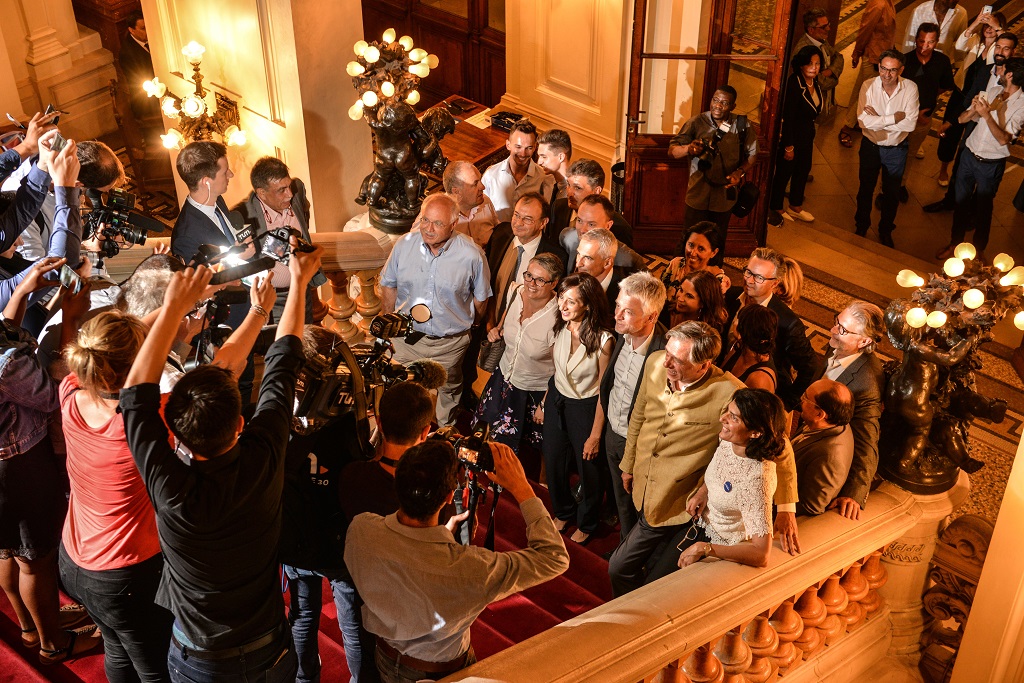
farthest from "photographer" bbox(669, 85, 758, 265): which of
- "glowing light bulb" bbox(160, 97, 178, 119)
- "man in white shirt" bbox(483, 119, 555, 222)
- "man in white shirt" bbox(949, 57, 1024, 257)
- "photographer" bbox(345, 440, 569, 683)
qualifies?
"photographer" bbox(345, 440, 569, 683)

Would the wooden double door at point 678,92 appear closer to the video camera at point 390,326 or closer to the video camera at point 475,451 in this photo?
the video camera at point 390,326

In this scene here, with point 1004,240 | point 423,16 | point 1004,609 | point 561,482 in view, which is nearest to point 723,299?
point 561,482

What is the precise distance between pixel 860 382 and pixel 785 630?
1.01 metres

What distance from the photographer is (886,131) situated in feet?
26.7

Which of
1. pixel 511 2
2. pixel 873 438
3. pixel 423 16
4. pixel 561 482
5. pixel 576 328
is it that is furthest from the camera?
pixel 423 16

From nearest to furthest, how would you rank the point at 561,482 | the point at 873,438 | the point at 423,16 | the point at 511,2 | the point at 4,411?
the point at 4,411
the point at 873,438
the point at 561,482
the point at 511,2
the point at 423,16

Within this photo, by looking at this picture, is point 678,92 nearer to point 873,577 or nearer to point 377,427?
point 873,577

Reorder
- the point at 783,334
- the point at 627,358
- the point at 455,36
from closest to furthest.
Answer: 1. the point at 627,358
2. the point at 783,334
3. the point at 455,36

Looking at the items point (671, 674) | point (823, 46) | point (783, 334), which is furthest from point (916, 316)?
point (823, 46)

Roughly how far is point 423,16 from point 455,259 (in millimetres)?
6638

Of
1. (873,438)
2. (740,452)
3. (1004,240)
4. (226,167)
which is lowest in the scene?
(1004,240)

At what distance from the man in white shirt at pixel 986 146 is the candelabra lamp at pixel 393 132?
13.3ft

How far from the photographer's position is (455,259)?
4992mm

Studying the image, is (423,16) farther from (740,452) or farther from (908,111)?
(740,452)
